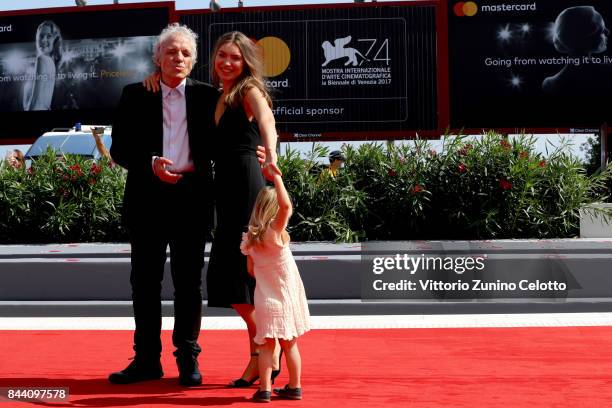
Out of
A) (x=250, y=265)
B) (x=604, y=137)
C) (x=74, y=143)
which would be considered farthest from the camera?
(x=604, y=137)

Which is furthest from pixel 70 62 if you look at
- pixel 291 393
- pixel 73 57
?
pixel 291 393

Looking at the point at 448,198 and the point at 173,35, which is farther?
the point at 448,198

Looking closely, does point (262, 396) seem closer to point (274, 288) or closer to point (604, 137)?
point (274, 288)

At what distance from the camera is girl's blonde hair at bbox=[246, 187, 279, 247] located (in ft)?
13.9

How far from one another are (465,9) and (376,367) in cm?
1508

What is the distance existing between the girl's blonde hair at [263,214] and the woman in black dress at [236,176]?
202 mm

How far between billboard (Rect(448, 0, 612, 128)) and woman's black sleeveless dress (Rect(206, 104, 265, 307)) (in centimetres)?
1485

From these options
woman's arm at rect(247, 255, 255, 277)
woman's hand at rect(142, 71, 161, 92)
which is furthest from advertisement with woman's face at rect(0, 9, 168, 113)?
woman's arm at rect(247, 255, 255, 277)

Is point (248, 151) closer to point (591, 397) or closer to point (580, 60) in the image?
point (591, 397)

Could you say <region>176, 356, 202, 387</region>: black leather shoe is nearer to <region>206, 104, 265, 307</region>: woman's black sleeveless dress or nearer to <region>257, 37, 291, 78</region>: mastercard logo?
<region>206, 104, 265, 307</region>: woman's black sleeveless dress

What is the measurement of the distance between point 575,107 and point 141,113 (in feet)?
49.7

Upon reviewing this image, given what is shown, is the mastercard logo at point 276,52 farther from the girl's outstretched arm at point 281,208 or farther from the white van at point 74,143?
the girl's outstretched arm at point 281,208

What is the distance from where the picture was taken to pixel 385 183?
8.42 meters

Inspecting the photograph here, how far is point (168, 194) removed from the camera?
4.63 metres
